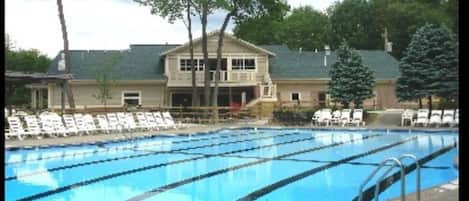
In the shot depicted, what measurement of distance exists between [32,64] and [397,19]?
69.9 ft

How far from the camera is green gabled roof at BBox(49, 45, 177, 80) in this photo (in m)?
28.3

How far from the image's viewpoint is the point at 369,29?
1521 inches

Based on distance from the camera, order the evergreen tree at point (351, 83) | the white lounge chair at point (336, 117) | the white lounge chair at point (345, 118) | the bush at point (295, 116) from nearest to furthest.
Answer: the white lounge chair at point (345, 118)
the white lounge chair at point (336, 117)
the bush at point (295, 116)
the evergreen tree at point (351, 83)

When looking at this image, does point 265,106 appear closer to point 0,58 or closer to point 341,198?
point 341,198

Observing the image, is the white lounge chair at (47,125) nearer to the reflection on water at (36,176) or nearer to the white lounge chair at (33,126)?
the white lounge chair at (33,126)

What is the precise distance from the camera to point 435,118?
58.1 ft

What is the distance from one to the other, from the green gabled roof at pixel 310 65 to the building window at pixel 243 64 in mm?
1183

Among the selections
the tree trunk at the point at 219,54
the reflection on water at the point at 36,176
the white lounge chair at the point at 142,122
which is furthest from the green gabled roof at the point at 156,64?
the reflection on water at the point at 36,176

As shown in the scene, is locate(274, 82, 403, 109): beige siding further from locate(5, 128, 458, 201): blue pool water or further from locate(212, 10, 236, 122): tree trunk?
locate(5, 128, 458, 201): blue pool water

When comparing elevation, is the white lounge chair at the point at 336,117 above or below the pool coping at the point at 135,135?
above

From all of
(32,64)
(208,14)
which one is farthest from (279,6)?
(32,64)

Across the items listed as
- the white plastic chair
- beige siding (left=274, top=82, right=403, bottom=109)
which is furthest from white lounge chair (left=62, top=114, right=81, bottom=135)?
beige siding (left=274, top=82, right=403, bottom=109)

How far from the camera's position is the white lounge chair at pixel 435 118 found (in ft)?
57.3

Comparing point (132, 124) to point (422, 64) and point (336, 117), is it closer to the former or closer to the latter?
point (336, 117)
